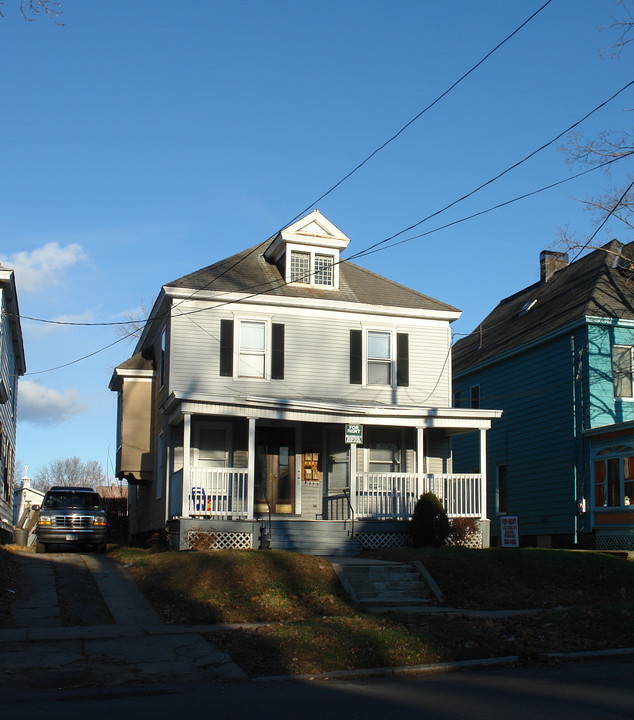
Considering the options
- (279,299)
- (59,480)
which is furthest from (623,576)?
(59,480)

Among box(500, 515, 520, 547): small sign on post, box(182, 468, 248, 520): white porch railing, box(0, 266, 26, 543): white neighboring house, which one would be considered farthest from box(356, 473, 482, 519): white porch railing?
box(0, 266, 26, 543): white neighboring house

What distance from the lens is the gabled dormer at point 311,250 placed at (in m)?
22.6

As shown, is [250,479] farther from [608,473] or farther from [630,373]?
[630,373]

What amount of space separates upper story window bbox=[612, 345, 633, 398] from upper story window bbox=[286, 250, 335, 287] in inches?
339

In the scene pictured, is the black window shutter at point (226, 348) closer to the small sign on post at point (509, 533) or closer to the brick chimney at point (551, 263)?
the small sign on post at point (509, 533)

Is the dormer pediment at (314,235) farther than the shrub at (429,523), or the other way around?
the dormer pediment at (314,235)

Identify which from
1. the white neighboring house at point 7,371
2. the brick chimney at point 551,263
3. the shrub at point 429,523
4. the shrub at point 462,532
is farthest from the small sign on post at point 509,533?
the brick chimney at point 551,263

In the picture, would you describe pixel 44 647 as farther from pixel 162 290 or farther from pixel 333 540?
pixel 162 290

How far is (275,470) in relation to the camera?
21344 millimetres

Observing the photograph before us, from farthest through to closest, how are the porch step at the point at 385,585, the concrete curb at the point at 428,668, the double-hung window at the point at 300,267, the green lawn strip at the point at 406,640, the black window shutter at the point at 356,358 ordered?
the double-hung window at the point at 300,267 → the black window shutter at the point at 356,358 → the porch step at the point at 385,585 → the green lawn strip at the point at 406,640 → the concrete curb at the point at 428,668

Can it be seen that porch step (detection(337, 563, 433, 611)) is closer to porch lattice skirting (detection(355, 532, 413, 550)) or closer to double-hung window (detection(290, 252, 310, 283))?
porch lattice skirting (detection(355, 532, 413, 550))

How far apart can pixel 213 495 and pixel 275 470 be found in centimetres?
324

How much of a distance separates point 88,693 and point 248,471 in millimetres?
10431

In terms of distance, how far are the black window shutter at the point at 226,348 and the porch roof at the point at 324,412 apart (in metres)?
1.74
